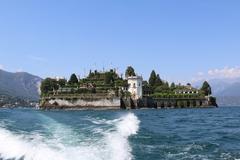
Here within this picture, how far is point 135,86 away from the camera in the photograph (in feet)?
616

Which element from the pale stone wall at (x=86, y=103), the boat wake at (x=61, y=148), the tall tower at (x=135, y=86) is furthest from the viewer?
the tall tower at (x=135, y=86)

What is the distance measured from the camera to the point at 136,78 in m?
187

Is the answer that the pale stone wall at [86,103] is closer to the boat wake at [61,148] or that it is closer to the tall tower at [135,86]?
the tall tower at [135,86]

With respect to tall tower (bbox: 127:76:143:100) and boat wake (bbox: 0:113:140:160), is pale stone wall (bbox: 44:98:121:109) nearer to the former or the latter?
tall tower (bbox: 127:76:143:100)

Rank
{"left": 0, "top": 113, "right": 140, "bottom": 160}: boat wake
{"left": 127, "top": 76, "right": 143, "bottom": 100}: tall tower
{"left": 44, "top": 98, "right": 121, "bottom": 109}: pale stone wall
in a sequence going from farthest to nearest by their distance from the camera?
{"left": 127, "top": 76, "right": 143, "bottom": 100}: tall tower, {"left": 44, "top": 98, "right": 121, "bottom": 109}: pale stone wall, {"left": 0, "top": 113, "right": 140, "bottom": 160}: boat wake

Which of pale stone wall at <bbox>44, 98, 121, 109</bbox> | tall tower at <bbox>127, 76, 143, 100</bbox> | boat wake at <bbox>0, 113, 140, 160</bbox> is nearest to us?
boat wake at <bbox>0, 113, 140, 160</bbox>

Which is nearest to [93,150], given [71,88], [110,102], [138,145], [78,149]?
[78,149]

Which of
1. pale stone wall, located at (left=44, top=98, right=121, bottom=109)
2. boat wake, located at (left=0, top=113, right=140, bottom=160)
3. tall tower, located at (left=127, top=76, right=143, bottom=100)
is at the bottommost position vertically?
boat wake, located at (left=0, top=113, right=140, bottom=160)

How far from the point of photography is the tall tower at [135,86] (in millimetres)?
186325

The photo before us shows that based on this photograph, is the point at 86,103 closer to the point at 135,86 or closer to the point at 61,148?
the point at 135,86

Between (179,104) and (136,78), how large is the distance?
24.2 meters

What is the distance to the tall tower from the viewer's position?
18632cm

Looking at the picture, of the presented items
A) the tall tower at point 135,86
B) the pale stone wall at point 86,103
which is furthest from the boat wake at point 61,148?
the tall tower at point 135,86

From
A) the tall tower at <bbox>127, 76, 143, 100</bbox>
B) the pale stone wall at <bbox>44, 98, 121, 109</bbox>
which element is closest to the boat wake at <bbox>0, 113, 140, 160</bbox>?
the pale stone wall at <bbox>44, 98, 121, 109</bbox>
